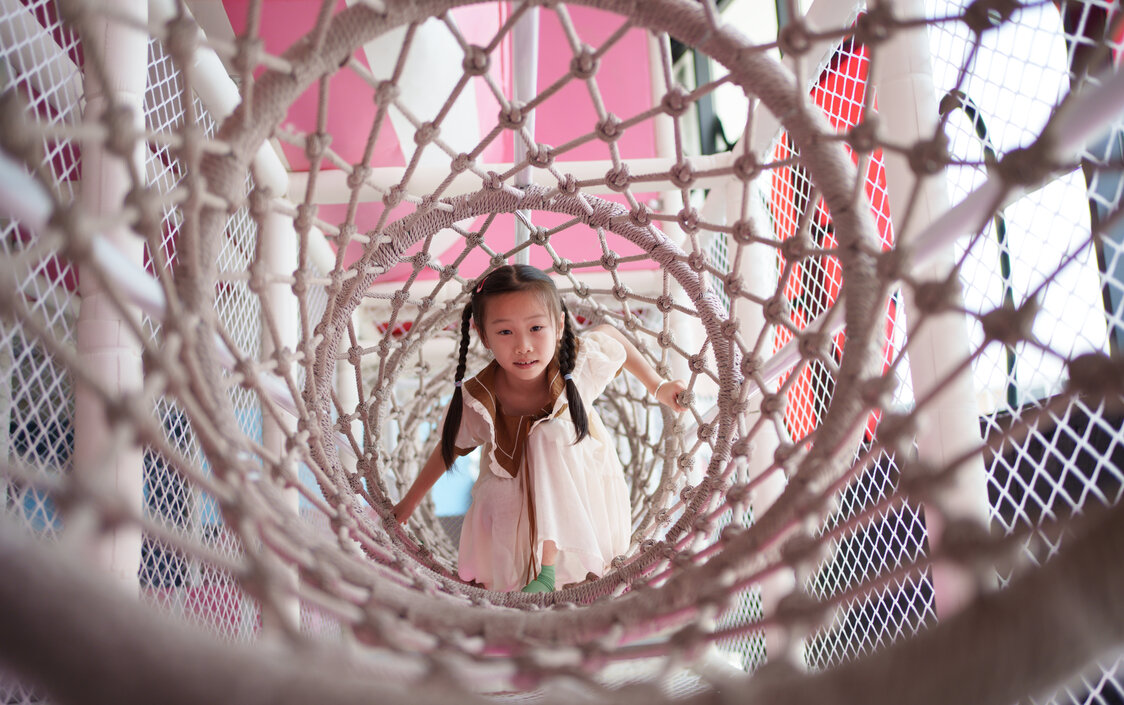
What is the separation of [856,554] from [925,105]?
2.40 feet

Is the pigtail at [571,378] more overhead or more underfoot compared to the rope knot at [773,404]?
more overhead

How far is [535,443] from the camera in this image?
124cm

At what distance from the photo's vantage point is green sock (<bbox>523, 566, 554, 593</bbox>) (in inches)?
44.2

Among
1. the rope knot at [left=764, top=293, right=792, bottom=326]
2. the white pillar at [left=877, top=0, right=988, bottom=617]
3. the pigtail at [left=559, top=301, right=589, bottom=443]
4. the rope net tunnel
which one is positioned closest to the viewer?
the rope net tunnel

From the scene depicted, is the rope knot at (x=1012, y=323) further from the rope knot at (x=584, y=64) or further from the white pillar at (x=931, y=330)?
the rope knot at (x=584, y=64)

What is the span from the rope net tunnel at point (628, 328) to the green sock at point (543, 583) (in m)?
0.12

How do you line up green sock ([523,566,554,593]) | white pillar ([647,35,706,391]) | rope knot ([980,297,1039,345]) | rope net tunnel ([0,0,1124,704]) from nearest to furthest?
rope net tunnel ([0,0,1124,704]), rope knot ([980,297,1039,345]), green sock ([523,566,554,593]), white pillar ([647,35,706,391])

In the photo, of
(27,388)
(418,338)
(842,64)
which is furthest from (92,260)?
(842,64)

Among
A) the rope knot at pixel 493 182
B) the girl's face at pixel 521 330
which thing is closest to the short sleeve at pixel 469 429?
the girl's face at pixel 521 330

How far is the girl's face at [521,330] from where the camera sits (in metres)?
1.18

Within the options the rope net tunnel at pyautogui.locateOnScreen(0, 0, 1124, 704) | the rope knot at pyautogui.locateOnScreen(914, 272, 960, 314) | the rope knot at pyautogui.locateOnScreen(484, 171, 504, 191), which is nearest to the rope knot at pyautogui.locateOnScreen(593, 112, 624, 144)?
the rope net tunnel at pyautogui.locateOnScreen(0, 0, 1124, 704)

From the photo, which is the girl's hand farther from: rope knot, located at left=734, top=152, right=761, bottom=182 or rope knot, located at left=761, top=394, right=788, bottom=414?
rope knot, located at left=734, top=152, right=761, bottom=182

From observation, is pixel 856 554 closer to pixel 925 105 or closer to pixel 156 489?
pixel 925 105

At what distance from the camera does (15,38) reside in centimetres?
63
